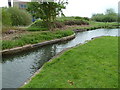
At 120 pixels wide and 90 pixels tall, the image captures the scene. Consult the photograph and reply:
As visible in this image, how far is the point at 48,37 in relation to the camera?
59.3 feet

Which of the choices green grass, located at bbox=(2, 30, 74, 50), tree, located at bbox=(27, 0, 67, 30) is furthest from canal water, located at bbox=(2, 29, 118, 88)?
tree, located at bbox=(27, 0, 67, 30)

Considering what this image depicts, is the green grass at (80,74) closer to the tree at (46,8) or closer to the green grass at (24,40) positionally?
the green grass at (24,40)

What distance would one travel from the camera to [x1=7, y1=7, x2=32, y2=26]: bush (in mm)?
24403

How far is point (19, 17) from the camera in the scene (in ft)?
82.2

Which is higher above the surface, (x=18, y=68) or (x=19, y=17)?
(x=19, y=17)

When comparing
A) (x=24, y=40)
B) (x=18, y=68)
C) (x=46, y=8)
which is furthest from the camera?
(x=46, y=8)

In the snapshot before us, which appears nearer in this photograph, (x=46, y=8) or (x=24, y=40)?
(x=24, y=40)

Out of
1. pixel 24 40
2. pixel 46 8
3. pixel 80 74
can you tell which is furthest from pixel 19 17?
pixel 80 74

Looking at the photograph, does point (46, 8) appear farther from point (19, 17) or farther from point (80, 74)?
point (80, 74)

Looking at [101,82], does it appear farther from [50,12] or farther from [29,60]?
[50,12]

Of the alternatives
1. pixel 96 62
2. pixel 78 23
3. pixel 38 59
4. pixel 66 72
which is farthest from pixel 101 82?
pixel 78 23

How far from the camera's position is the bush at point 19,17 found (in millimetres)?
24403

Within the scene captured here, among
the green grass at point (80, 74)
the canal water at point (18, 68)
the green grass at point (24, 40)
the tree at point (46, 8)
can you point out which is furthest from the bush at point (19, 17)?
the green grass at point (80, 74)

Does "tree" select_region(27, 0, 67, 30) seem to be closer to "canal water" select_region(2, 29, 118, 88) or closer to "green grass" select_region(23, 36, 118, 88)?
"canal water" select_region(2, 29, 118, 88)
